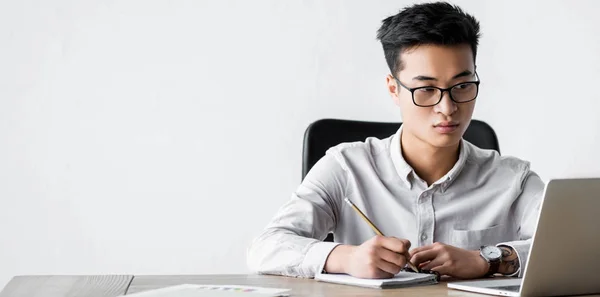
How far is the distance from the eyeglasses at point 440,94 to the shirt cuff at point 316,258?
1.35 feet

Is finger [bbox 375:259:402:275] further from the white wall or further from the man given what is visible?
the white wall

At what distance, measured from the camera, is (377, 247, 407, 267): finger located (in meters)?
1.44

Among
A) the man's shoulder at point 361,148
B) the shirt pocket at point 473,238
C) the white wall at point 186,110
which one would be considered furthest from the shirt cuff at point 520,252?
the white wall at point 186,110

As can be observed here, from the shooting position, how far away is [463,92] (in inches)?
71.1

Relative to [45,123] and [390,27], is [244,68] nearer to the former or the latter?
[45,123]

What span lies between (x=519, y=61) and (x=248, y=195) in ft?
4.10

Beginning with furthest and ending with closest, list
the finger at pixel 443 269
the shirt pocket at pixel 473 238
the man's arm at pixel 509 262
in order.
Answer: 1. the shirt pocket at pixel 473 238
2. the man's arm at pixel 509 262
3. the finger at pixel 443 269

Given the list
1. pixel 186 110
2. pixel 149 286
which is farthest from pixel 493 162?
pixel 186 110

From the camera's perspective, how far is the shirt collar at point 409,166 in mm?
1931

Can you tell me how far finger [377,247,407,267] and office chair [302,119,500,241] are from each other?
2.07 ft

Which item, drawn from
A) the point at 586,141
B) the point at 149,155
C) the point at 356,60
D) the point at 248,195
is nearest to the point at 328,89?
the point at 356,60

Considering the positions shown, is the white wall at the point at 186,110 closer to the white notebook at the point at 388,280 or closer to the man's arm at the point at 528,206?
the man's arm at the point at 528,206

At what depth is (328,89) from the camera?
3373 millimetres

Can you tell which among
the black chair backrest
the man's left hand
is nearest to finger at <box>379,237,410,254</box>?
the man's left hand
